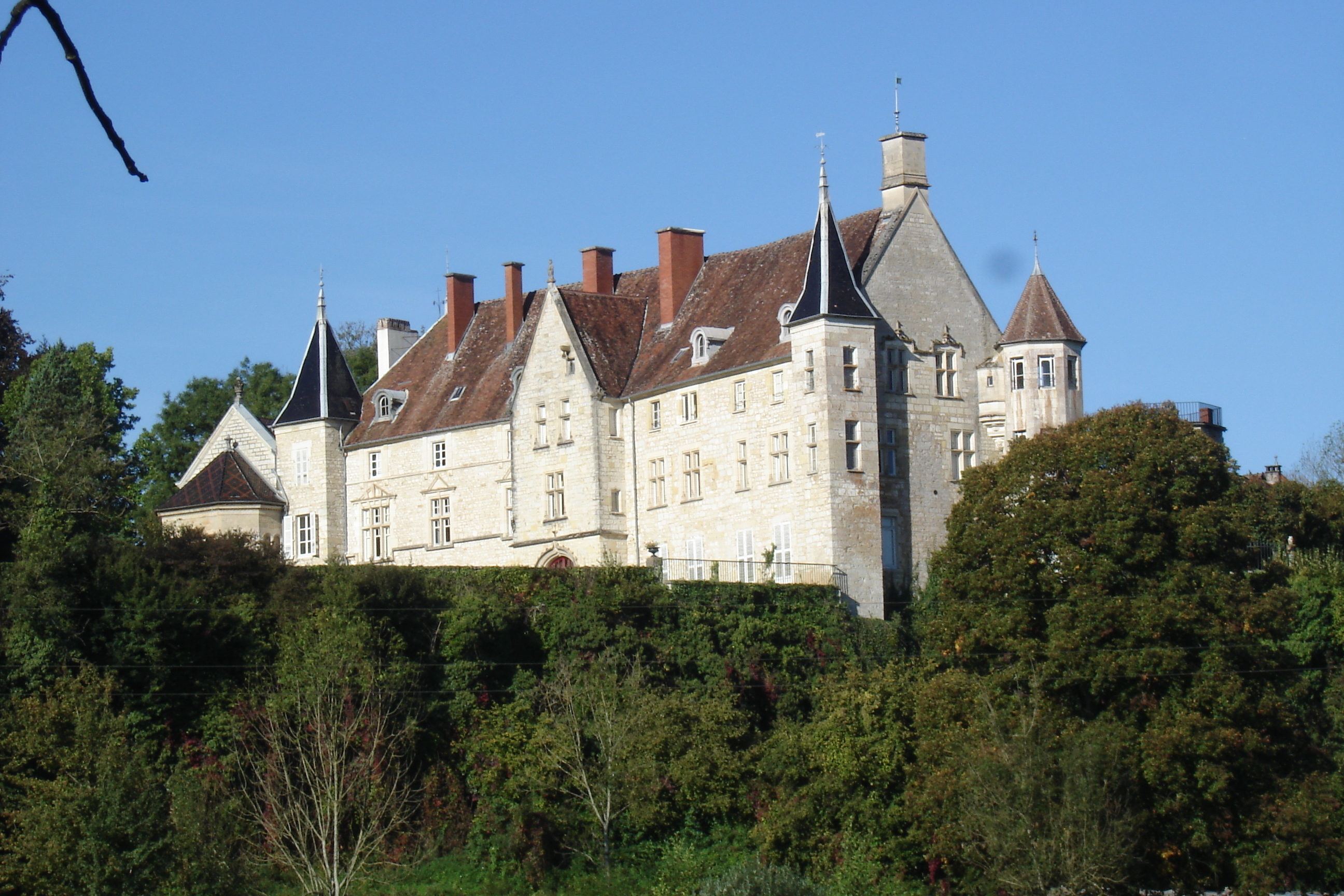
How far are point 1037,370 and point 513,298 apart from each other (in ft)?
63.1

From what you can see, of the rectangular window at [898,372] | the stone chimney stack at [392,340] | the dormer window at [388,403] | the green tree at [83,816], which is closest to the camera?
the green tree at [83,816]

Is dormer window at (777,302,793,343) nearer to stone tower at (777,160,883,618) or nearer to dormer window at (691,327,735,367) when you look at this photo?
stone tower at (777,160,883,618)

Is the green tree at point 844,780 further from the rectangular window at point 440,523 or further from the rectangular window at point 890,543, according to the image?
the rectangular window at point 440,523

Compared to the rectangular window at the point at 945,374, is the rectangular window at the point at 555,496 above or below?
below

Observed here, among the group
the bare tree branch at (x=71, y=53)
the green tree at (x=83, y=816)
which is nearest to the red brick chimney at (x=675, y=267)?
the green tree at (x=83, y=816)

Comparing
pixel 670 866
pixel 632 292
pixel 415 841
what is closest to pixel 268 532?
pixel 632 292

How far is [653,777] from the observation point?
1725 inches

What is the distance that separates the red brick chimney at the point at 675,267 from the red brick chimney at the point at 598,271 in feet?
8.79

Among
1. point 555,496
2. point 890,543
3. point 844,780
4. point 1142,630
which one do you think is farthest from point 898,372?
point 1142,630

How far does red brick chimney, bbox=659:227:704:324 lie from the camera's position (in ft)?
196

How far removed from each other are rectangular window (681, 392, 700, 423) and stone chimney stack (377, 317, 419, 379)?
18271mm

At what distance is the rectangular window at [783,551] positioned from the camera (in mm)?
51469

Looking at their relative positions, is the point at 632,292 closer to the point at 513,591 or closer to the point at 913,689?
the point at 513,591

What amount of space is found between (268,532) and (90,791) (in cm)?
2759
